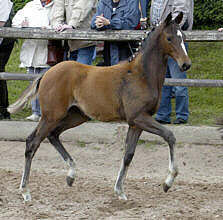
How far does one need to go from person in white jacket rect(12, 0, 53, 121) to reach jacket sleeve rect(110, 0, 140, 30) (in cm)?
116

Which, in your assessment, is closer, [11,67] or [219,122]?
[219,122]

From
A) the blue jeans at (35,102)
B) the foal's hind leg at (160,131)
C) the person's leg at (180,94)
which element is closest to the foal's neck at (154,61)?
the foal's hind leg at (160,131)

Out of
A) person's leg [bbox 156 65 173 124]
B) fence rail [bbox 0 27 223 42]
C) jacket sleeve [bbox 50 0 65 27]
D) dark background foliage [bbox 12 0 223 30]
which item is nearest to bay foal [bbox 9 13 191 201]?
fence rail [bbox 0 27 223 42]

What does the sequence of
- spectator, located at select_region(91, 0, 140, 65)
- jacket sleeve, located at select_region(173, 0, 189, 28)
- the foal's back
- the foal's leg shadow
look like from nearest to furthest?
1. the foal's back
2. the foal's leg shadow
3. jacket sleeve, located at select_region(173, 0, 189, 28)
4. spectator, located at select_region(91, 0, 140, 65)

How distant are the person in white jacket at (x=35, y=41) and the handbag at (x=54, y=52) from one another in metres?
0.17

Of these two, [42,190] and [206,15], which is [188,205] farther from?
[206,15]

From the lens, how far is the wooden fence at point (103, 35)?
6.77 m

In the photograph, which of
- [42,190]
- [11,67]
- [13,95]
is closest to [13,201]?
[42,190]

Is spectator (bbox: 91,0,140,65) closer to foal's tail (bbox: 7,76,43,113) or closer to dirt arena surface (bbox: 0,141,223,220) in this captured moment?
dirt arena surface (bbox: 0,141,223,220)

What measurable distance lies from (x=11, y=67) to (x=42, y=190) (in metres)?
5.91

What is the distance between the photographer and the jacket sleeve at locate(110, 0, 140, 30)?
6883mm

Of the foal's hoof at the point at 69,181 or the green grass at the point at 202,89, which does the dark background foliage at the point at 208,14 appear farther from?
the foal's hoof at the point at 69,181

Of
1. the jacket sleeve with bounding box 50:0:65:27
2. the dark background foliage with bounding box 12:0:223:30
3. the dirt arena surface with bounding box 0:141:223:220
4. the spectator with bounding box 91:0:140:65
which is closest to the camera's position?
the dirt arena surface with bounding box 0:141:223:220

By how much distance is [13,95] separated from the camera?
9.38 m
